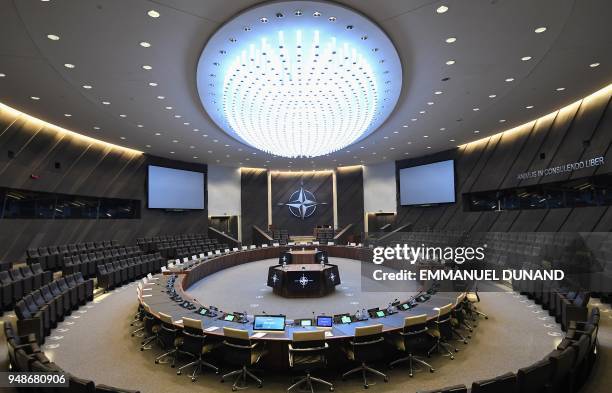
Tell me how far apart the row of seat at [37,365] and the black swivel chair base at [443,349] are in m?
4.76

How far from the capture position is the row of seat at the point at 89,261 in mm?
11655

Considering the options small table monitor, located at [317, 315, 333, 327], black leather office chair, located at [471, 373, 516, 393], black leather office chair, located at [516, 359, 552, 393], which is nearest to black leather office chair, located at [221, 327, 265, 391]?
small table monitor, located at [317, 315, 333, 327]

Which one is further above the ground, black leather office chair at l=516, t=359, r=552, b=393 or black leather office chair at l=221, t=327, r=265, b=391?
black leather office chair at l=516, t=359, r=552, b=393

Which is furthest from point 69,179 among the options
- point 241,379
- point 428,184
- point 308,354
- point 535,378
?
point 428,184

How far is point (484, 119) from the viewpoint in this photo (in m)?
13.6

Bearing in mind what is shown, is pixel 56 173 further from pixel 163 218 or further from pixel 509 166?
pixel 509 166

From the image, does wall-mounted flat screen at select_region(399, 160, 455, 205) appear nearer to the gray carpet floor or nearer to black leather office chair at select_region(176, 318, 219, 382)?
the gray carpet floor

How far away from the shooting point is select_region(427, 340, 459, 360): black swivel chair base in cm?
596

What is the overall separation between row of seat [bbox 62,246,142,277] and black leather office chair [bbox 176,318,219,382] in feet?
26.4

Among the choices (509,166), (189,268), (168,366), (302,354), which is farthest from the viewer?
(509,166)

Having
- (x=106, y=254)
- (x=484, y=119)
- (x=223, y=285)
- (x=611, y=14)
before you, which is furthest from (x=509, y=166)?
(x=106, y=254)

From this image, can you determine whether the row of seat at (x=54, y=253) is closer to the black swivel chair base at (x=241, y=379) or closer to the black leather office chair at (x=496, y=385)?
the black swivel chair base at (x=241, y=379)

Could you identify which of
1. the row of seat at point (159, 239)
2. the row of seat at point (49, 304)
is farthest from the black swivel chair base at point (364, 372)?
the row of seat at point (159, 239)

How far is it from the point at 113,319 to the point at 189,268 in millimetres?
3944
